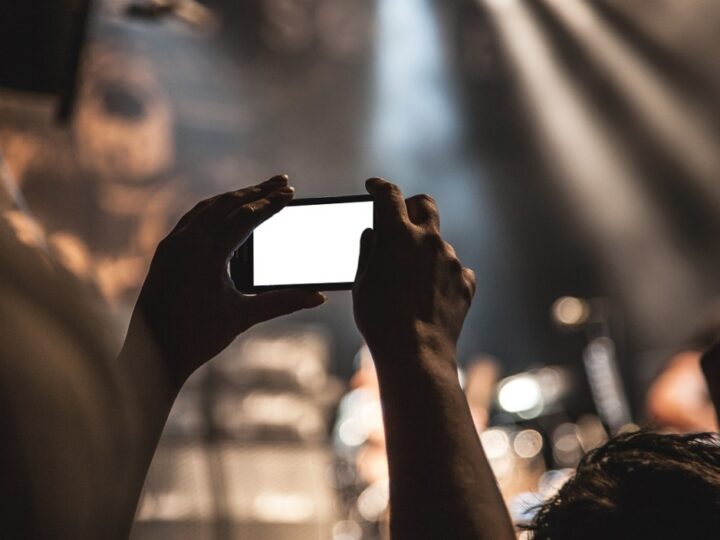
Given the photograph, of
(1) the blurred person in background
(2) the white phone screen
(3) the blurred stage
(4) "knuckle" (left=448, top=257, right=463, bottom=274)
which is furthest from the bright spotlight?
(4) "knuckle" (left=448, top=257, right=463, bottom=274)

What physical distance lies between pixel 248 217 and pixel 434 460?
283mm

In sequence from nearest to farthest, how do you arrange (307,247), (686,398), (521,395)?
(307,247) → (686,398) → (521,395)

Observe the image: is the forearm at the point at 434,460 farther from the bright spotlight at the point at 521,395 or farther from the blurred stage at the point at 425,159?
the bright spotlight at the point at 521,395

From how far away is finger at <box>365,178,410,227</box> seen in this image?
63 cm

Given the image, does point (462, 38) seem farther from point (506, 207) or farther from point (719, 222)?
point (719, 222)

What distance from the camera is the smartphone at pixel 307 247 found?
2.74 feet

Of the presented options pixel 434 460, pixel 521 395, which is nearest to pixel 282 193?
pixel 434 460

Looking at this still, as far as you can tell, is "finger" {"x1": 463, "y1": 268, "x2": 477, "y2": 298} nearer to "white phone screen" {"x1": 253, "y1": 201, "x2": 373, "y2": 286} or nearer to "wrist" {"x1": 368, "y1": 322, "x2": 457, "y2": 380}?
"wrist" {"x1": 368, "y1": 322, "x2": 457, "y2": 380}

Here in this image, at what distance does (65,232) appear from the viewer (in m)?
4.47

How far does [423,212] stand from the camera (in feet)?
2.16

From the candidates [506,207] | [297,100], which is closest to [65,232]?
[297,100]

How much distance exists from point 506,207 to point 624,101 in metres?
1.36

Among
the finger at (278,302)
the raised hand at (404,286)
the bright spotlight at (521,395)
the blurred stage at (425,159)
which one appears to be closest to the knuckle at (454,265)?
the raised hand at (404,286)

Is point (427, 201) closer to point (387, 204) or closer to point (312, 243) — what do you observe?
point (387, 204)
